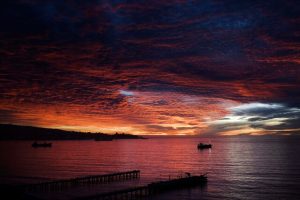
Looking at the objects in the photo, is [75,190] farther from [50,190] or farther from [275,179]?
[275,179]

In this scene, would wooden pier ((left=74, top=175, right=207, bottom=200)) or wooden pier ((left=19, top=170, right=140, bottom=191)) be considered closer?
wooden pier ((left=74, top=175, right=207, bottom=200))

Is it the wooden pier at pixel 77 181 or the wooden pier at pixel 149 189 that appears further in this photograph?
the wooden pier at pixel 77 181

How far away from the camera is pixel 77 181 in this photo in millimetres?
68000

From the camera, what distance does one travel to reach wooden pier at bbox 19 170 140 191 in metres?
62.4

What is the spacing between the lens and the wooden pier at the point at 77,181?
62.4m

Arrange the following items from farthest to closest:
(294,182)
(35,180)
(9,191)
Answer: (35,180), (294,182), (9,191)

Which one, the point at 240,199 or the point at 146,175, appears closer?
the point at 240,199

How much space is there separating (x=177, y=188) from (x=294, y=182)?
90.7 ft

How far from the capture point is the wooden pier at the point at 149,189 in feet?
172

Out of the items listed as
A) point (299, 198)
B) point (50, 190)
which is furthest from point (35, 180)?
point (299, 198)

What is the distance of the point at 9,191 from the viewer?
42.0 m

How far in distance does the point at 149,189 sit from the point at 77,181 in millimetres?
18380

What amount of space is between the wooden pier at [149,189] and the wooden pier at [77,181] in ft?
45.2

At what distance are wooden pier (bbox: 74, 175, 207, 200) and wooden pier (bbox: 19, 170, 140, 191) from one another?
13.8 meters
